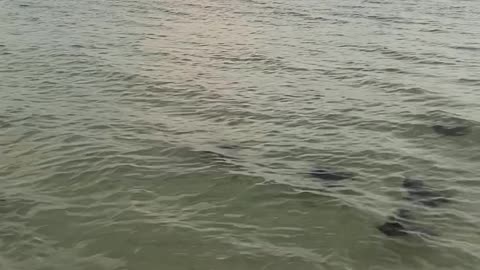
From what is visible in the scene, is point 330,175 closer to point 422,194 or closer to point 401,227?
point 422,194

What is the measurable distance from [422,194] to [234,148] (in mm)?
3958

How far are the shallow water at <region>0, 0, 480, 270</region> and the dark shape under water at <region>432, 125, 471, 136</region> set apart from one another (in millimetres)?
221

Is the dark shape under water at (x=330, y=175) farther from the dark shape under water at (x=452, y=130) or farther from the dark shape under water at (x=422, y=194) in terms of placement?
the dark shape under water at (x=452, y=130)

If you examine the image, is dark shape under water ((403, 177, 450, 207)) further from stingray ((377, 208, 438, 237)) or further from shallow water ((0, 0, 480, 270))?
stingray ((377, 208, 438, 237))

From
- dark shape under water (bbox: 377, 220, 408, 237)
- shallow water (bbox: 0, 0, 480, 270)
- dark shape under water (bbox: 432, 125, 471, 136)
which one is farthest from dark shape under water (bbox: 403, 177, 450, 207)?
dark shape under water (bbox: 432, 125, 471, 136)

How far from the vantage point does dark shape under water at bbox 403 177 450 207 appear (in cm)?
911

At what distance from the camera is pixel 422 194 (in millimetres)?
9375

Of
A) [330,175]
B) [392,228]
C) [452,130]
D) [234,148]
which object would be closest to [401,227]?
[392,228]

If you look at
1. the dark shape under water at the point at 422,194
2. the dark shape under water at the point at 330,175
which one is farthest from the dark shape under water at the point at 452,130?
the dark shape under water at the point at 330,175

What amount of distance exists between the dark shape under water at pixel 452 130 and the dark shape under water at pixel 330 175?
3295mm

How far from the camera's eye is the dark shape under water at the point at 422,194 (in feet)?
29.9

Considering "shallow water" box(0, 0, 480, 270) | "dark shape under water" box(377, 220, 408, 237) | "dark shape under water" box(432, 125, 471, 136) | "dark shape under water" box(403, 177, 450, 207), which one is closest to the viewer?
"shallow water" box(0, 0, 480, 270)

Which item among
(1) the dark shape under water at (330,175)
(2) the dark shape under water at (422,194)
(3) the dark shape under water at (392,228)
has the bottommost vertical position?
(3) the dark shape under water at (392,228)

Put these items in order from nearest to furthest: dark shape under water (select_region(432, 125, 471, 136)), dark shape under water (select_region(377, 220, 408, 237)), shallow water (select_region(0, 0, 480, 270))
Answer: shallow water (select_region(0, 0, 480, 270)), dark shape under water (select_region(377, 220, 408, 237)), dark shape under water (select_region(432, 125, 471, 136))
